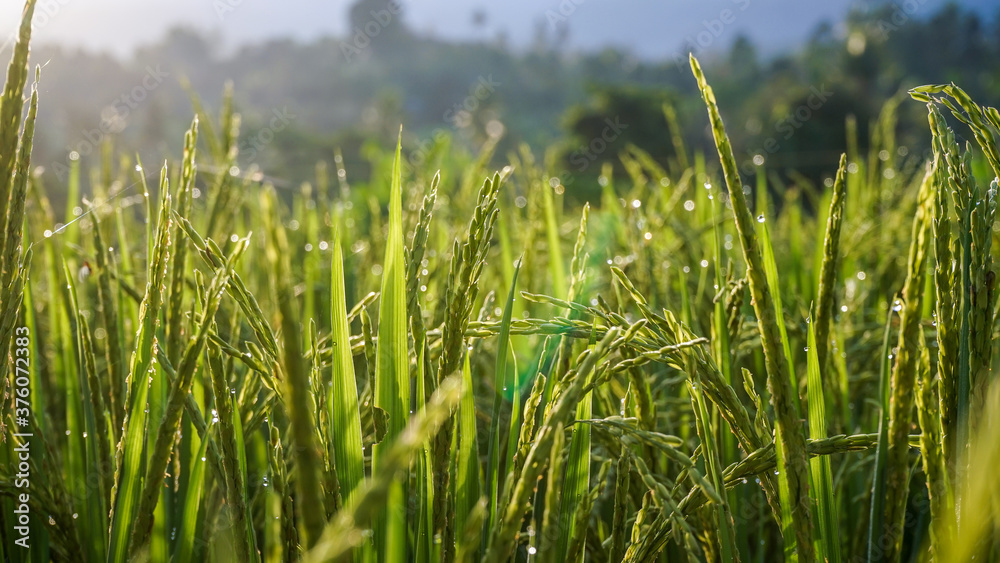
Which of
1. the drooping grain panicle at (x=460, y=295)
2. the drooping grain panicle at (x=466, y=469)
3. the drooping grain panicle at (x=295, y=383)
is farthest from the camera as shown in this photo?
the drooping grain panicle at (x=466, y=469)

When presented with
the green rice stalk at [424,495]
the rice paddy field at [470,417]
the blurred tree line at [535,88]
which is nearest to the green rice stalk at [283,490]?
the rice paddy field at [470,417]

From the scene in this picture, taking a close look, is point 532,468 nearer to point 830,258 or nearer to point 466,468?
point 466,468

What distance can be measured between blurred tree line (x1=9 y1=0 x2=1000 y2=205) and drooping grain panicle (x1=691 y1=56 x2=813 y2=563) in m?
3.12

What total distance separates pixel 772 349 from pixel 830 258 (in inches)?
9.6

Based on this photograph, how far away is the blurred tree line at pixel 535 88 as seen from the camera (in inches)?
858

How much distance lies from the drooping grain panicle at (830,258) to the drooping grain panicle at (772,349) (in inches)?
8.1

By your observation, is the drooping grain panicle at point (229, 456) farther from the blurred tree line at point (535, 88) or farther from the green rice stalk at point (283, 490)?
the blurred tree line at point (535, 88)

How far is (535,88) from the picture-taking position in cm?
7200

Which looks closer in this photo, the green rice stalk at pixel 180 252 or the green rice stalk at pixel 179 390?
the green rice stalk at pixel 179 390

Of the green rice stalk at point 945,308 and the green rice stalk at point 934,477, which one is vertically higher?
the green rice stalk at point 945,308

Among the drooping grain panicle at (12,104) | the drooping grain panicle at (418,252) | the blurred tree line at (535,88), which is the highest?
the blurred tree line at (535,88)

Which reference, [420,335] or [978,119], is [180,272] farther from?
[978,119]

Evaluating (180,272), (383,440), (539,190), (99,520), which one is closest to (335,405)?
(383,440)

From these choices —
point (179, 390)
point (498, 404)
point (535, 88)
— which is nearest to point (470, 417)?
point (498, 404)
